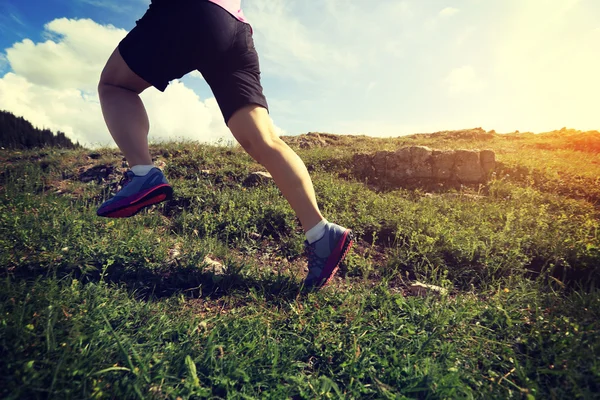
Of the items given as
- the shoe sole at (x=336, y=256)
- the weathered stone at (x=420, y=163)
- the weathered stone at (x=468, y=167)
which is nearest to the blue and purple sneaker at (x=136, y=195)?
the shoe sole at (x=336, y=256)

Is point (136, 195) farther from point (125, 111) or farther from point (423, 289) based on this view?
point (423, 289)

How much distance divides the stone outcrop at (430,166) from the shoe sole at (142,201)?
14.3 ft

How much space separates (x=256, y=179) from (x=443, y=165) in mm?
3416

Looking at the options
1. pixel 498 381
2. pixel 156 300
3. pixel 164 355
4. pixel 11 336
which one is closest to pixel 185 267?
pixel 156 300

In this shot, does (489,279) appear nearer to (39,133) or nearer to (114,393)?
(114,393)

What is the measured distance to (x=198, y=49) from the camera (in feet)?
6.31

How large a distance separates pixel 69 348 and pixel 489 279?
265 cm

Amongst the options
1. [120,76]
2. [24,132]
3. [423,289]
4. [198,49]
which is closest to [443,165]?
[423,289]

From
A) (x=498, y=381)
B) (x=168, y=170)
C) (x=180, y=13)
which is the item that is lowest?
(x=498, y=381)

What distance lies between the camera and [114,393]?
1.15m

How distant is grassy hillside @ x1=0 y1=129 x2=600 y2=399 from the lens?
1.31 metres

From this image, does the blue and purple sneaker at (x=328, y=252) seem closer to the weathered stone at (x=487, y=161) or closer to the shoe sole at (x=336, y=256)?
the shoe sole at (x=336, y=256)

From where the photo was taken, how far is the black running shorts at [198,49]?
1.87 m

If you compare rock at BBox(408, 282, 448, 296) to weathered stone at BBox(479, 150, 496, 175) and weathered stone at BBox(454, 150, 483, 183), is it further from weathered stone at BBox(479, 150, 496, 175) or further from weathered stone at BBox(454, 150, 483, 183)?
weathered stone at BBox(479, 150, 496, 175)
